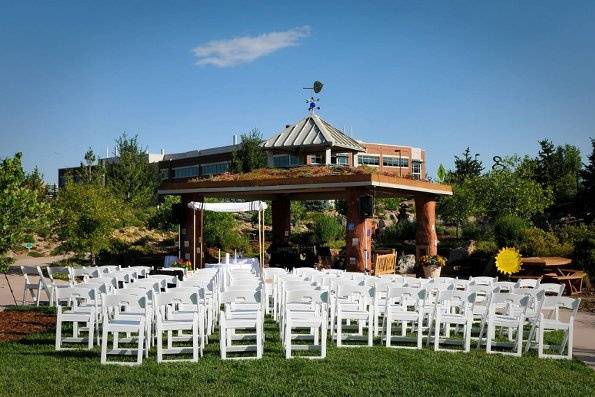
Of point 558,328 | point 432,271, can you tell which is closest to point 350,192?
point 432,271

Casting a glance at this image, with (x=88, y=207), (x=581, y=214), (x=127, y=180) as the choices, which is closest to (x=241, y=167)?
(x=127, y=180)

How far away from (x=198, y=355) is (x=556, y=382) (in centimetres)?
417

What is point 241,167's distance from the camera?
147 ft

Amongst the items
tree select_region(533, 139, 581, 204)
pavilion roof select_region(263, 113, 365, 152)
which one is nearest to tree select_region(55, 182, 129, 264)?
pavilion roof select_region(263, 113, 365, 152)

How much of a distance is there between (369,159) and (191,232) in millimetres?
49321

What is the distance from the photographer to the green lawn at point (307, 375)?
21.8ft

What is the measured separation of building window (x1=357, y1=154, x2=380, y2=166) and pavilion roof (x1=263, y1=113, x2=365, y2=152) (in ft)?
144

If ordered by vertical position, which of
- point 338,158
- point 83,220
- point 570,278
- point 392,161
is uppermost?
point 392,161

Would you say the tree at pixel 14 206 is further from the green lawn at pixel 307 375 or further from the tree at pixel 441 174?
the tree at pixel 441 174

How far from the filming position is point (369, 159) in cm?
7062

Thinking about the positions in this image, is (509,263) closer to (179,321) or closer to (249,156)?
(179,321)

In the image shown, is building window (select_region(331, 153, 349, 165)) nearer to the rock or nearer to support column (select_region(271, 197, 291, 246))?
support column (select_region(271, 197, 291, 246))

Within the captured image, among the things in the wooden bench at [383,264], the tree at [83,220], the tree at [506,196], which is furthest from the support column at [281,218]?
the tree at [506,196]

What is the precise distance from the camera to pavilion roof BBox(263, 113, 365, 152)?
24.2 m
